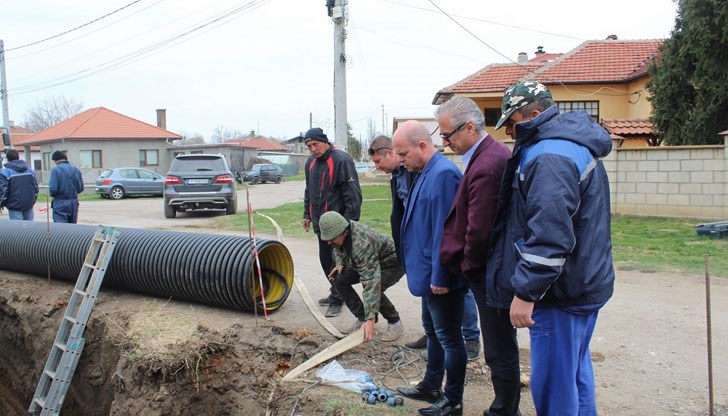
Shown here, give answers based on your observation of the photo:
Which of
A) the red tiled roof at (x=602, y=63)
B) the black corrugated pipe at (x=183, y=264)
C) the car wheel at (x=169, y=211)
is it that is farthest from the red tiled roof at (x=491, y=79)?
the black corrugated pipe at (x=183, y=264)

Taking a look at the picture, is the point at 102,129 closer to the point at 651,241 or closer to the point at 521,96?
the point at 651,241

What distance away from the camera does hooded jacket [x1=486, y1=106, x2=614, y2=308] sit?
2535mm

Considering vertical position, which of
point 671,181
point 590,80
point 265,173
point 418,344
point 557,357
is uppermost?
point 590,80

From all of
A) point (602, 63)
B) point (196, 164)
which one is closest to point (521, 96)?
point (196, 164)

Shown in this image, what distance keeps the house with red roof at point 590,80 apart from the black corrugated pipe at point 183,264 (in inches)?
620

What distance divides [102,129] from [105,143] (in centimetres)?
145

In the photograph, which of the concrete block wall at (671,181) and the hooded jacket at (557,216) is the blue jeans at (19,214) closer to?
the hooded jacket at (557,216)

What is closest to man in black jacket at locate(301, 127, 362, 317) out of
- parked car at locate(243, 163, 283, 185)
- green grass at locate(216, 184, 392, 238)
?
green grass at locate(216, 184, 392, 238)

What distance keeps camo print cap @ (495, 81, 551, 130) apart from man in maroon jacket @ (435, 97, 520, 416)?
33 centimetres

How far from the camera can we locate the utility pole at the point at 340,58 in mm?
13422

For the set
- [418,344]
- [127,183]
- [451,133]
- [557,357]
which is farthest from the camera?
[127,183]

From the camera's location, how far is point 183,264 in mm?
6043

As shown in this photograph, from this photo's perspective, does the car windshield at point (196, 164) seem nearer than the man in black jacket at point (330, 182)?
No

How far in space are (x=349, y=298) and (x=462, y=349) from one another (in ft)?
5.37
